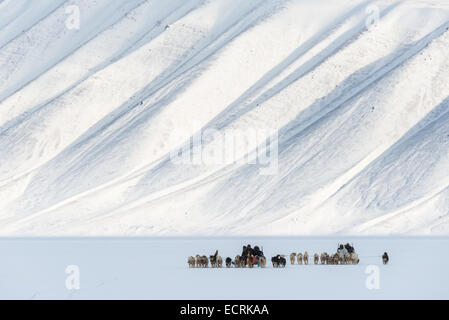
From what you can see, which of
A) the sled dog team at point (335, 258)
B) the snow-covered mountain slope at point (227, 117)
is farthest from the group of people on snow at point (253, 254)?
the snow-covered mountain slope at point (227, 117)

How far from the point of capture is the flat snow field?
91.4 feet

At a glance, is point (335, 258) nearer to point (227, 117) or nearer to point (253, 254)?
point (253, 254)

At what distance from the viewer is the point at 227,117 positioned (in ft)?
289

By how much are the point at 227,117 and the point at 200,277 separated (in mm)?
55265

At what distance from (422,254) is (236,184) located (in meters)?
35.6

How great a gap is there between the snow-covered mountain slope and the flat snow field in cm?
2678

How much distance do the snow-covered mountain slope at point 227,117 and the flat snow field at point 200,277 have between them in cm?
2678

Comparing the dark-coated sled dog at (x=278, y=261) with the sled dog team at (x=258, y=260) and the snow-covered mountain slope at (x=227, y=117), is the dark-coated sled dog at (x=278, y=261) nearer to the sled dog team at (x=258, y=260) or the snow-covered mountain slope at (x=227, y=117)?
the sled dog team at (x=258, y=260)

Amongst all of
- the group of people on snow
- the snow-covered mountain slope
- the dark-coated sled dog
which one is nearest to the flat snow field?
the dark-coated sled dog

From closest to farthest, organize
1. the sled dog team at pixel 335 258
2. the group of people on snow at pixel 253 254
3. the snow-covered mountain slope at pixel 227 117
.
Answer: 1. the group of people on snow at pixel 253 254
2. the sled dog team at pixel 335 258
3. the snow-covered mountain slope at pixel 227 117

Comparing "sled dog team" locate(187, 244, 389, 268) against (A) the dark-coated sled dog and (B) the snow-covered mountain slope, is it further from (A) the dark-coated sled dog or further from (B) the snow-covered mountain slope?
(B) the snow-covered mountain slope

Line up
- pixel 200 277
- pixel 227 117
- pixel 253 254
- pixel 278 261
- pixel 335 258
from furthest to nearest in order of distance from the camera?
1. pixel 227 117
2. pixel 335 258
3. pixel 253 254
4. pixel 278 261
5. pixel 200 277

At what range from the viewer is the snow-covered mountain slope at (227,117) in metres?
74.2

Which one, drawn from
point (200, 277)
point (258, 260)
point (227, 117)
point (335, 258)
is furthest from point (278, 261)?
point (227, 117)
